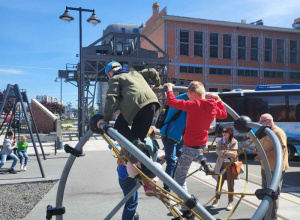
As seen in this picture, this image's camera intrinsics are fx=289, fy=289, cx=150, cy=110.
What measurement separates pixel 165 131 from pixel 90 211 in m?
2.52

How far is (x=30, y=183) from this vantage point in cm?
789

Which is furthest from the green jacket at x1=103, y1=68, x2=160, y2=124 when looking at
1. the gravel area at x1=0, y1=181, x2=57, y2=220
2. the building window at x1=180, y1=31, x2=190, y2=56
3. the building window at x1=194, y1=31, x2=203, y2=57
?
the building window at x1=194, y1=31, x2=203, y2=57

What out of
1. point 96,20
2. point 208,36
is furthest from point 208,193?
point 208,36

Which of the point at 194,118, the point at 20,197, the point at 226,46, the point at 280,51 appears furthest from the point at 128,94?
the point at 280,51

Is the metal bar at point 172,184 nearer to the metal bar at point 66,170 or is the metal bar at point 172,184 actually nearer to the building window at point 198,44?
the metal bar at point 66,170

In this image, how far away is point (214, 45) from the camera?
35562 millimetres

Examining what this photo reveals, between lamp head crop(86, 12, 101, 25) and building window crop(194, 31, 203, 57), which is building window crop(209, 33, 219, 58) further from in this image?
lamp head crop(86, 12, 101, 25)

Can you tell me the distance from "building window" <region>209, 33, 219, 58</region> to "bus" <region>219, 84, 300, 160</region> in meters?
22.9

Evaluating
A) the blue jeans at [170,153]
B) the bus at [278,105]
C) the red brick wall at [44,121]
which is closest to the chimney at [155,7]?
the red brick wall at [44,121]

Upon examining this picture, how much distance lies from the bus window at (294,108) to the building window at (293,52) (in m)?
29.8

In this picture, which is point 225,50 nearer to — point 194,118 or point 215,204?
point 215,204

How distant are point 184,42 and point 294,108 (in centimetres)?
2369

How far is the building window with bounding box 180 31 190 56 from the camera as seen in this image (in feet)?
112

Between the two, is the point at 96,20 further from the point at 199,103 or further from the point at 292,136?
the point at 199,103
